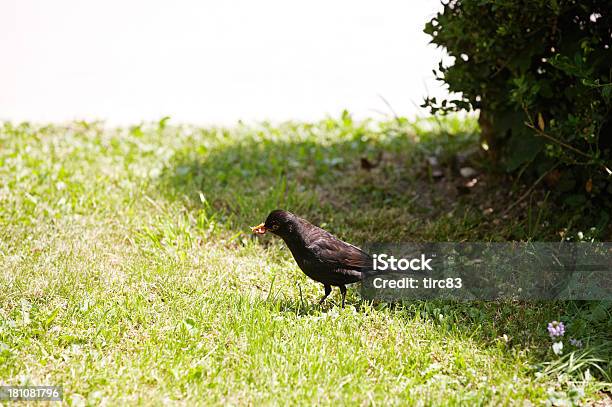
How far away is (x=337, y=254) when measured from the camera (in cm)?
376

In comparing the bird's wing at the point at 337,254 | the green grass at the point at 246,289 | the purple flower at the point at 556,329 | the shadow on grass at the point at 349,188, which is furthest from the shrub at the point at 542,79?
the bird's wing at the point at 337,254

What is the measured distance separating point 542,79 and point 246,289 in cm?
236

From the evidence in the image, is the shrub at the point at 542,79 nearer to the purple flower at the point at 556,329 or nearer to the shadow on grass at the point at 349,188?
the shadow on grass at the point at 349,188

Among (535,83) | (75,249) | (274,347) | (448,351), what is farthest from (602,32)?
(75,249)

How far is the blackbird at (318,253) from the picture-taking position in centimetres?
373

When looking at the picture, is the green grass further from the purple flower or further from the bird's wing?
the bird's wing

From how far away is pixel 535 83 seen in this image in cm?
440

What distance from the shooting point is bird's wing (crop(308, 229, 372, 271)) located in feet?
12.2

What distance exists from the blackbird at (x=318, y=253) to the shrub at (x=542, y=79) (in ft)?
4.86

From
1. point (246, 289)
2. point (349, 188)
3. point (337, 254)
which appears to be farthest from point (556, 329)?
point (349, 188)

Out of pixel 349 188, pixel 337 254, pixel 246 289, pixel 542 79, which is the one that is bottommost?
pixel 246 289

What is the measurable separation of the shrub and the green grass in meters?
0.40

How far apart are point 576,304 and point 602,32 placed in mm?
1808

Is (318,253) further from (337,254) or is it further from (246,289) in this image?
(246,289)
